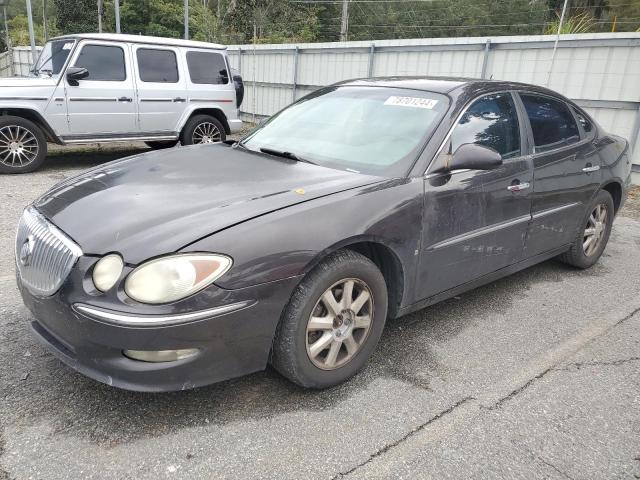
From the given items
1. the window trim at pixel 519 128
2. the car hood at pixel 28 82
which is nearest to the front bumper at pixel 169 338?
the window trim at pixel 519 128

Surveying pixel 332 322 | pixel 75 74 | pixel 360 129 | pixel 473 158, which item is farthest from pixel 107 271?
pixel 75 74

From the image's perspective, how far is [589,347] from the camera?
3395 mm

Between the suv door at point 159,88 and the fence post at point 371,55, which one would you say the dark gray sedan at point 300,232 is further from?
the fence post at point 371,55

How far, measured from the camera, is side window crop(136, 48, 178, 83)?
324 inches

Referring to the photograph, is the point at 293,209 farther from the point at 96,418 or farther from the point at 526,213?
the point at 526,213

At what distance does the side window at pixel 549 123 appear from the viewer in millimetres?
3900

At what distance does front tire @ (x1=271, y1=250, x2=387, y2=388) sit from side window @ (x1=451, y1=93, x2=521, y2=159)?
3.54ft

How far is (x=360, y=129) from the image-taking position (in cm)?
340

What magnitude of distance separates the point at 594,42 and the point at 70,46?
825 cm

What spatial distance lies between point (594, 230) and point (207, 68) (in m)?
6.83

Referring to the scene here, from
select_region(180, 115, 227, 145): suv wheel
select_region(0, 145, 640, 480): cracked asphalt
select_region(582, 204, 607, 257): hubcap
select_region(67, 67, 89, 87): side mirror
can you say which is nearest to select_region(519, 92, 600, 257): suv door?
select_region(582, 204, 607, 257): hubcap

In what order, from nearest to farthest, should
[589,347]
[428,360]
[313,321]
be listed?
[313,321] < [428,360] < [589,347]

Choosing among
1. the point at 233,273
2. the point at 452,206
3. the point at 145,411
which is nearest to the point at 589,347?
the point at 452,206

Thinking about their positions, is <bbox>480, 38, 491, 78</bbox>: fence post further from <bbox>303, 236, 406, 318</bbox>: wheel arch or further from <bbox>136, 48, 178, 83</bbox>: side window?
<bbox>303, 236, 406, 318</bbox>: wheel arch
